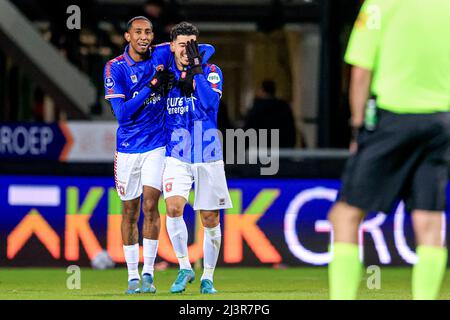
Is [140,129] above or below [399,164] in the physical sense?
below

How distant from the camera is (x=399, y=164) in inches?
265

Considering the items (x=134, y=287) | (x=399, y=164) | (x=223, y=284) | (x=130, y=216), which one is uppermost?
(x=399, y=164)

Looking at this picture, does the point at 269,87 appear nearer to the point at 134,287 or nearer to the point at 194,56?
the point at 194,56

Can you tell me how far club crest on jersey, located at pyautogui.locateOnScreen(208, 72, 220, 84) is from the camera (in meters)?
9.78

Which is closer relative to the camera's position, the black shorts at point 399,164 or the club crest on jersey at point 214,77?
the black shorts at point 399,164

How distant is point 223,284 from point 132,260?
1.48 m

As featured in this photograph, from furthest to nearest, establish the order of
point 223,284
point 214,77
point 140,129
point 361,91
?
1. point 223,284
2. point 140,129
3. point 214,77
4. point 361,91

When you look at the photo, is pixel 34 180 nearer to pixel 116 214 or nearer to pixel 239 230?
pixel 116 214

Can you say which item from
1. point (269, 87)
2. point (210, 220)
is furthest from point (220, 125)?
point (210, 220)

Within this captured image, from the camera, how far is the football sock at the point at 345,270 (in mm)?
6730

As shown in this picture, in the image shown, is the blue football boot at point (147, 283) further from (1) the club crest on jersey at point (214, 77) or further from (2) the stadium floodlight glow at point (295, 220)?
(2) the stadium floodlight glow at point (295, 220)

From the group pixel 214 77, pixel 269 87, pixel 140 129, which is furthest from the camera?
pixel 269 87

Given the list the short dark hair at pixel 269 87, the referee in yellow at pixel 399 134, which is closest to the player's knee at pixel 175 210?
the referee in yellow at pixel 399 134
